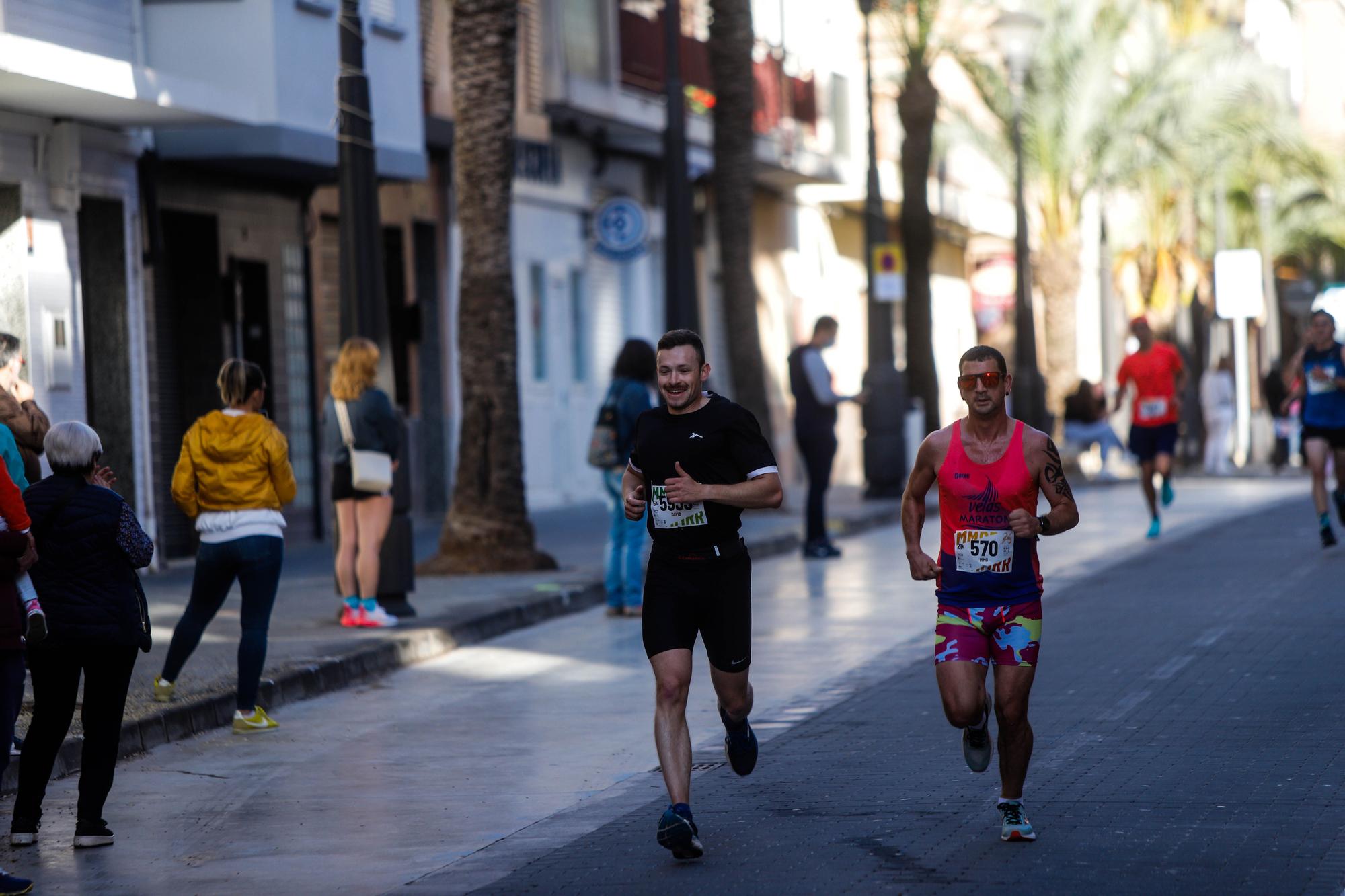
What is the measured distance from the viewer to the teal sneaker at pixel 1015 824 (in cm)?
711

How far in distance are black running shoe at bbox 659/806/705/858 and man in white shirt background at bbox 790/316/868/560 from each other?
11292 millimetres

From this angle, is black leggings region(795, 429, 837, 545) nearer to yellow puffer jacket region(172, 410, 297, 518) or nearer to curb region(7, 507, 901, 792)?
curb region(7, 507, 901, 792)

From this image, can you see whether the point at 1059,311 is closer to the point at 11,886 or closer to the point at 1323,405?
the point at 1323,405

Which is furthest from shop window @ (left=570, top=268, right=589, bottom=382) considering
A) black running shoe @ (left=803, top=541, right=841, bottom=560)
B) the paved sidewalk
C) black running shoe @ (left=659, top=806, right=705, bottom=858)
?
black running shoe @ (left=659, top=806, right=705, bottom=858)

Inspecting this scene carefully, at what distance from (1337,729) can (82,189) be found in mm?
12081

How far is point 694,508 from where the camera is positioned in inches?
288

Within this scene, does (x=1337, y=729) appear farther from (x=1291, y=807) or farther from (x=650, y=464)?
(x=650, y=464)

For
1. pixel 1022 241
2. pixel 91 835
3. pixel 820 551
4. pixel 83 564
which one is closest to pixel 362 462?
pixel 83 564

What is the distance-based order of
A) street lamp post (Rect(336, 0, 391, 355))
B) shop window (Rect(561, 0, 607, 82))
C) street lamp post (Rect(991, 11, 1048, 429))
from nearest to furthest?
1. street lamp post (Rect(336, 0, 391, 355))
2. shop window (Rect(561, 0, 607, 82))
3. street lamp post (Rect(991, 11, 1048, 429))

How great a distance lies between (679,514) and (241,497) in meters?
3.56

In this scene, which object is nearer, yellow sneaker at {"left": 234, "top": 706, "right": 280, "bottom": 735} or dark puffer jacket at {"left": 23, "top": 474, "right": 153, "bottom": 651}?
dark puffer jacket at {"left": 23, "top": 474, "right": 153, "bottom": 651}

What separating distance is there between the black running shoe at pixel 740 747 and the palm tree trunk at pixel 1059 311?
3017cm

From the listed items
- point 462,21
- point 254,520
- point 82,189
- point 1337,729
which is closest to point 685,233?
point 462,21

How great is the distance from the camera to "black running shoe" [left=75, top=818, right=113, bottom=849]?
307 inches
